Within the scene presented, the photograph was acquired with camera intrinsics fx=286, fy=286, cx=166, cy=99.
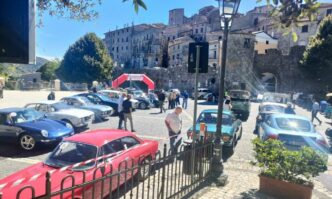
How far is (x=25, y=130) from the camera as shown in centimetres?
948

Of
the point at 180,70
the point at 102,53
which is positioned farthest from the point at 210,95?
the point at 102,53

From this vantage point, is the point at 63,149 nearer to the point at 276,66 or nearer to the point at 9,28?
the point at 9,28

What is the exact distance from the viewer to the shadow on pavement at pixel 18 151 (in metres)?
9.01

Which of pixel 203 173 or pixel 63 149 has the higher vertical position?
pixel 63 149

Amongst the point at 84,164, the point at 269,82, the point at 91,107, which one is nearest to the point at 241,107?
the point at 91,107

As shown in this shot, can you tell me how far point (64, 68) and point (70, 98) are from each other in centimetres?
3928

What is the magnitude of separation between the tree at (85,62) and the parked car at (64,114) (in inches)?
1531

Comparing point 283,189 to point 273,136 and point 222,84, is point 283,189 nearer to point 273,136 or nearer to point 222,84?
point 222,84

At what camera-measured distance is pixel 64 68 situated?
5334cm

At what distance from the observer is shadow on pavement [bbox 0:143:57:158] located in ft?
29.6

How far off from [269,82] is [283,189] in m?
51.7

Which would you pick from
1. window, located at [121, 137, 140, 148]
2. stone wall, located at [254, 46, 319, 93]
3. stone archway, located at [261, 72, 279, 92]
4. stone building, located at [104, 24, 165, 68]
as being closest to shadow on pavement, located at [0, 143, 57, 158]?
window, located at [121, 137, 140, 148]

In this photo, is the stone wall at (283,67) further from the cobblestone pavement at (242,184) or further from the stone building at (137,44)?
the cobblestone pavement at (242,184)

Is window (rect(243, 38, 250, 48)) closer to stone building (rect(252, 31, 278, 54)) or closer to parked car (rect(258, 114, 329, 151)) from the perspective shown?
stone building (rect(252, 31, 278, 54))
